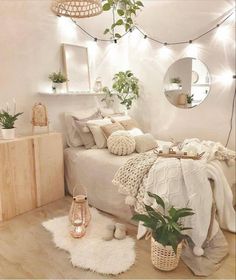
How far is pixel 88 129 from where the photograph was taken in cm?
322

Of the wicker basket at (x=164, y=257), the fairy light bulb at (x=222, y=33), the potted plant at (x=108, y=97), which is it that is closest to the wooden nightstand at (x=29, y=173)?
the potted plant at (x=108, y=97)

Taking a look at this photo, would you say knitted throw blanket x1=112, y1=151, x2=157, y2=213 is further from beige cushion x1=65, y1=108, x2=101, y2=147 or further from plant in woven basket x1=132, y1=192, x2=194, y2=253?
beige cushion x1=65, y1=108, x2=101, y2=147

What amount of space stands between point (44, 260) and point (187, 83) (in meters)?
2.77

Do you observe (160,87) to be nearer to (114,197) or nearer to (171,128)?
(171,128)

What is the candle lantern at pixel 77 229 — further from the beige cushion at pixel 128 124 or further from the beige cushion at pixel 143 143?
the beige cushion at pixel 128 124

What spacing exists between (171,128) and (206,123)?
22.3 inches

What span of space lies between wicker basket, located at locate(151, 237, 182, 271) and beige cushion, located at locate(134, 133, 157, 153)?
1283 millimetres

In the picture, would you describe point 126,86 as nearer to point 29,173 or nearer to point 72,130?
point 72,130

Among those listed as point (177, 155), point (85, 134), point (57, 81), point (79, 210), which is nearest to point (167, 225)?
point (177, 155)

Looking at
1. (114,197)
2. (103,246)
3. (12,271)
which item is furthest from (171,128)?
(12,271)

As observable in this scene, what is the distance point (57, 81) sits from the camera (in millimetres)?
3127

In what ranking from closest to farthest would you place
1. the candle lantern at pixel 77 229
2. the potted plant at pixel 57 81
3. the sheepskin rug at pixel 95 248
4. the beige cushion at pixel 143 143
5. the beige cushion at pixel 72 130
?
the sheepskin rug at pixel 95 248 < the candle lantern at pixel 77 229 < the beige cushion at pixel 143 143 < the potted plant at pixel 57 81 < the beige cushion at pixel 72 130

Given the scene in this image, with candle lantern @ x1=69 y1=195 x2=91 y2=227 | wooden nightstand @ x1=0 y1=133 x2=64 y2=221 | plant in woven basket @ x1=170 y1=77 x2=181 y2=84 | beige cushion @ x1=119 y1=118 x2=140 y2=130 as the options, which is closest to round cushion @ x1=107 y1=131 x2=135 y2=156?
beige cushion @ x1=119 y1=118 x2=140 y2=130

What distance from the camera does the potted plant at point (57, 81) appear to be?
3129mm
